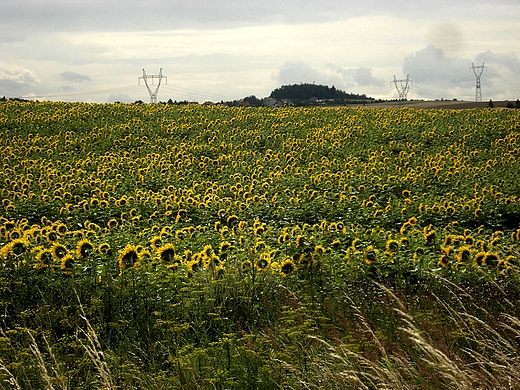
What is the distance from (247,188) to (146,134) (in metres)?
8.92

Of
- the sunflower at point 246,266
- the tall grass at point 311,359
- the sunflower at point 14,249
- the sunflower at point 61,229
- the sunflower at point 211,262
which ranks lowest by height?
the tall grass at point 311,359

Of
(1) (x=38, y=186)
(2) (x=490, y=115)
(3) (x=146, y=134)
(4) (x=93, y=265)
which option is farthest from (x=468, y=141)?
(4) (x=93, y=265)

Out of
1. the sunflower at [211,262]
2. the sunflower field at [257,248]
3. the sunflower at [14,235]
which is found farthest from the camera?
the sunflower at [14,235]

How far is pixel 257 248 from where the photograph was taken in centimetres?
816

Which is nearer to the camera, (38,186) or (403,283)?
(403,283)

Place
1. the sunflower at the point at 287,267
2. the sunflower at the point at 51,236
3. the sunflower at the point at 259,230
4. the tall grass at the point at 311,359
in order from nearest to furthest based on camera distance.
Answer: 1. the tall grass at the point at 311,359
2. the sunflower at the point at 287,267
3. the sunflower at the point at 51,236
4. the sunflower at the point at 259,230

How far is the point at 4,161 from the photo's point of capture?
60.0 ft

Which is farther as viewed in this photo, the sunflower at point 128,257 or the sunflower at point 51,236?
the sunflower at point 51,236

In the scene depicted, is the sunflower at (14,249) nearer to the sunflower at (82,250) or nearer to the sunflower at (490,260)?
the sunflower at (82,250)

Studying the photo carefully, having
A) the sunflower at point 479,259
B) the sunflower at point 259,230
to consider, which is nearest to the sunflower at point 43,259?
the sunflower at point 259,230

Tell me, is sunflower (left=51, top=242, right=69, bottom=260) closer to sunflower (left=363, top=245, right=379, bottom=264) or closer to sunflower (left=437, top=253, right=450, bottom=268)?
sunflower (left=363, top=245, right=379, bottom=264)

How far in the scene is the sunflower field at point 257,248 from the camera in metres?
4.89

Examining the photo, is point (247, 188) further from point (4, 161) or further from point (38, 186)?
point (4, 161)

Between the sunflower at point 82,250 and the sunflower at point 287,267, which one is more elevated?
the sunflower at point 82,250
